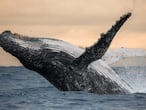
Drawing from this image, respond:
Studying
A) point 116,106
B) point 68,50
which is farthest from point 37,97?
point 116,106

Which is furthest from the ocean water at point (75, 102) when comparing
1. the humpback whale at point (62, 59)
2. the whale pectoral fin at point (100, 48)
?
the whale pectoral fin at point (100, 48)

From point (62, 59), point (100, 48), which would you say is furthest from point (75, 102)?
point (100, 48)

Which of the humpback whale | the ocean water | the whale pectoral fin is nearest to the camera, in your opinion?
the ocean water

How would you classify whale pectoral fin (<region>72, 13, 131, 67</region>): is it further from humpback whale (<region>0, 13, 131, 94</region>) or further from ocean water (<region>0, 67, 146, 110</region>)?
ocean water (<region>0, 67, 146, 110</region>)

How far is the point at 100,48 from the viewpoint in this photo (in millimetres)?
12930

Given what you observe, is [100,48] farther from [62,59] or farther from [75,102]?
[75,102]

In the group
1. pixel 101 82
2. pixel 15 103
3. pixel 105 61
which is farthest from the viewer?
pixel 105 61

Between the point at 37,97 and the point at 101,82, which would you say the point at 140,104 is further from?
the point at 37,97

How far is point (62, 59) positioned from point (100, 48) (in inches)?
50.3

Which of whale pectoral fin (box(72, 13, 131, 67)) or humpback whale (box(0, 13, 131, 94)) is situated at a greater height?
whale pectoral fin (box(72, 13, 131, 67))

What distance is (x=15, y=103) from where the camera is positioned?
1317cm

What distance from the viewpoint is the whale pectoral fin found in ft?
41.6

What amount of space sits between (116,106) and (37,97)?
9.69ft

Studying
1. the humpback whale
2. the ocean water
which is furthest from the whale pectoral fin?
the ocean water
